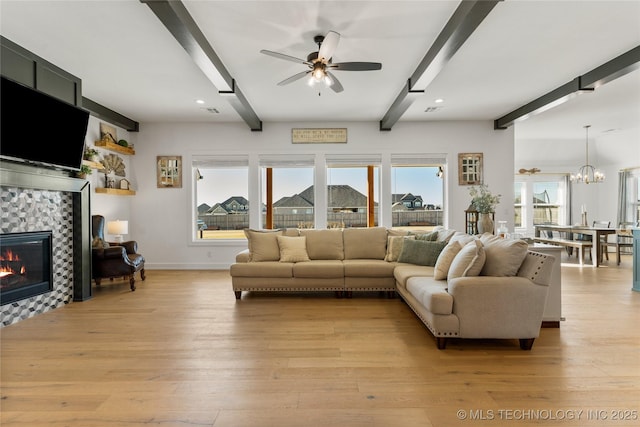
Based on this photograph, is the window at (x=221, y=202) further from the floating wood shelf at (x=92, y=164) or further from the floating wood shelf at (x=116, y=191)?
the floating wood shelf at (x=92, y=164)

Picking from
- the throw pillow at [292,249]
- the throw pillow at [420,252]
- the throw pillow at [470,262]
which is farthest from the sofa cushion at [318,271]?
the throw pillow at [470,262]

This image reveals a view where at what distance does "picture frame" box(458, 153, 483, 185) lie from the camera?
6242 millimetres

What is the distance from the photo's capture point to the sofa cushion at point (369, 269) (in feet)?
13.2

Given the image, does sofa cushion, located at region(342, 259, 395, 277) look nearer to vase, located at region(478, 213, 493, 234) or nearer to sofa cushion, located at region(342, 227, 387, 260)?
sofa cushion, located at region(342, 227, 387, 260)

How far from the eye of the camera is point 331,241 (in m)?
4.62

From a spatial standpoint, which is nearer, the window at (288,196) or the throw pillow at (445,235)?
the throw pillow at (445,235)

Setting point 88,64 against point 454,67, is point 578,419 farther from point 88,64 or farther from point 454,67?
point 88,64

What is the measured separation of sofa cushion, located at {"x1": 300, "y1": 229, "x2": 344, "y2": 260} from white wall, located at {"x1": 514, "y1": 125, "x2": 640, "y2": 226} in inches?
247

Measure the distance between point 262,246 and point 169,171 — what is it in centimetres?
306

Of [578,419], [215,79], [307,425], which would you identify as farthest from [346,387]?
[215,79]

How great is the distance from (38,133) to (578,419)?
4934mm

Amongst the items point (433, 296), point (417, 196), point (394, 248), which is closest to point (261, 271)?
point (394, 248)

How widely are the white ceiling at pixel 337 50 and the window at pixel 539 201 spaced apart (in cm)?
343

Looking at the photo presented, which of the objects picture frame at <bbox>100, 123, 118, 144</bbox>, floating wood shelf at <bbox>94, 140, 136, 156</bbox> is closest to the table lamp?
floating wood shelf at <bbox>94, 140, 136, 156</bbox>
